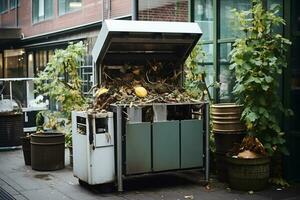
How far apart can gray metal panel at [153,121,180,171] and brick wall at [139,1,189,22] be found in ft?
13.8

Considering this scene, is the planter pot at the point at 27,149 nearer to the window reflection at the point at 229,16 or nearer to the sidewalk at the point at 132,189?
the sidewalk at the point at 132,189

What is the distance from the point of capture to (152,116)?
8.12 meters

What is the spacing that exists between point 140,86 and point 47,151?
2543 millimetres

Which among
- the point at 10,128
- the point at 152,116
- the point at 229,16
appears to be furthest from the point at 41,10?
the point at 152,116

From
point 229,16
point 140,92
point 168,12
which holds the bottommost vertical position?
point 140,92

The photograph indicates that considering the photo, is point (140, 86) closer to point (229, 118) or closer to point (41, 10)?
point (229, 118)

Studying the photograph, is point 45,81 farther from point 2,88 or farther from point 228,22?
point 228,22

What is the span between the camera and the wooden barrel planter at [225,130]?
847cm

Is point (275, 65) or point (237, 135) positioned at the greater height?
point (275, 65)

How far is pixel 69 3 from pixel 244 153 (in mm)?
13800

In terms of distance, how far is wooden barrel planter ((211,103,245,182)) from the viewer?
8.47 metres

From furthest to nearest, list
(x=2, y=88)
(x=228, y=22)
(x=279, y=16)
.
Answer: (x=2, y=88) → (x=228, y=22) → (x=279, y=16)

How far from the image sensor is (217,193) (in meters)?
7.92

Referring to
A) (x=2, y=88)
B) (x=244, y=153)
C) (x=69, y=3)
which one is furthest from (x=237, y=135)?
(x=69, y=3)
